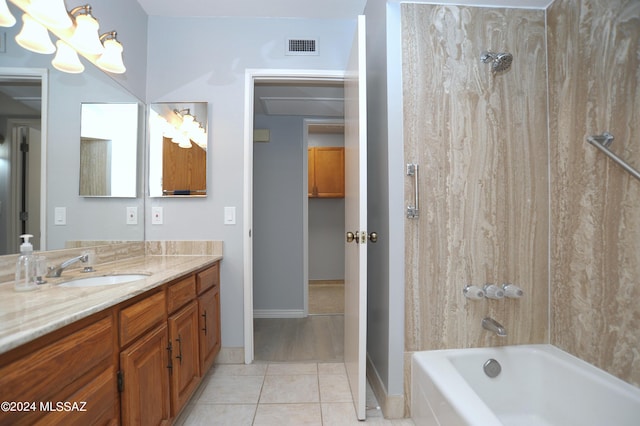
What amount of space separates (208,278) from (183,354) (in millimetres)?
465

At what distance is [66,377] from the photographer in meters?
0.72

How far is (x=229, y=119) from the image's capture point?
2.03m

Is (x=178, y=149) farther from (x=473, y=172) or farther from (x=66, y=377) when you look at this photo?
(x=473, y=172)

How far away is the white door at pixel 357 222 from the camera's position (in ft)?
4.69

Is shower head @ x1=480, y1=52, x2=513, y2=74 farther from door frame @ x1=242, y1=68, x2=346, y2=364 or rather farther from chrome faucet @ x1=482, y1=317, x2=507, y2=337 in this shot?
chrome faucet @ x1=482, y1=317, x2=507, y2=337

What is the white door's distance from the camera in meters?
1.43

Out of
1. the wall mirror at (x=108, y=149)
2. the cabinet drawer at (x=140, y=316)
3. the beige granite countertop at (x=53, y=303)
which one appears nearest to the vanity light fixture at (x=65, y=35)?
the wall mirror at (x=108, y=149)

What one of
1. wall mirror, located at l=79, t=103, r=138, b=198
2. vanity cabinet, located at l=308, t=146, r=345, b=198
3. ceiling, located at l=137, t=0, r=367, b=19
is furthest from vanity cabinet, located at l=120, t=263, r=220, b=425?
vanity cabinet, located at l=308, t=146, r=345, b=198

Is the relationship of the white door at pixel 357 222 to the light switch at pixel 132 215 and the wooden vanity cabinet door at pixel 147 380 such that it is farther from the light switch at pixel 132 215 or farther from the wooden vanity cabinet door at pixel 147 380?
the light switch at pixel 132 215

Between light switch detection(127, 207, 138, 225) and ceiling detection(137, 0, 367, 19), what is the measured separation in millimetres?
1469

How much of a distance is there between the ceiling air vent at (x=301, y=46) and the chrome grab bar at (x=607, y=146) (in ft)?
5.80

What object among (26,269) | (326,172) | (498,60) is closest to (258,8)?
(498,60)

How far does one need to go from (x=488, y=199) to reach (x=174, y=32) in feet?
8.08

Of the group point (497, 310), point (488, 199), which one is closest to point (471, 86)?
point (488, 199)
